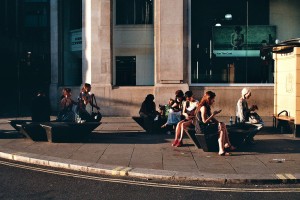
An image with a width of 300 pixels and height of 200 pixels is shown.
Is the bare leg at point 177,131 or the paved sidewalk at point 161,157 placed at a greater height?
the bare leg at point 177,131

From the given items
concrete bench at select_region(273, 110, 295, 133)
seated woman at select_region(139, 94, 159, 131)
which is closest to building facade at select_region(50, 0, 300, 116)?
seated woman at select_region(139, 94, 159, 131)

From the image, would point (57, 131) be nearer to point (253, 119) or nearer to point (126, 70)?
point (253, 119)

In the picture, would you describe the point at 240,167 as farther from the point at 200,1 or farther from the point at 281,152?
the point at 200,1

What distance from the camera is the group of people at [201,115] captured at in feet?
35.6

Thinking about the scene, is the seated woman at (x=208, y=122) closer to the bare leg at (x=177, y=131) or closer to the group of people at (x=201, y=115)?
the group of people at (x=201, y=115)

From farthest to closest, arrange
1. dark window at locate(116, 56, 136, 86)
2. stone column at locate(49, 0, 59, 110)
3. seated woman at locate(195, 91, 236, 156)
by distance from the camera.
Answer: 1. stone column at locate(49, 0, 59, 110)
2. dark window at locate(116, 56, 136, 86)
3. seated woman at locate(195, 91, 236, 156)

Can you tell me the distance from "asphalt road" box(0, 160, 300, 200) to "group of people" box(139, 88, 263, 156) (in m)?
2.77

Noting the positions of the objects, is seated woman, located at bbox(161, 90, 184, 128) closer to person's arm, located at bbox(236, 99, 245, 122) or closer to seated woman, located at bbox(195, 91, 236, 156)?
person's arm, located at bbox(236, 99, 245, 122)

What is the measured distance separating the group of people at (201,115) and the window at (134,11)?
669 centimetres

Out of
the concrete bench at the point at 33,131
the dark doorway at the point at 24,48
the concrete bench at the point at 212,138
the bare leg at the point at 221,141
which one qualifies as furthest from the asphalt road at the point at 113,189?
the dark doorway at the point at 24,48

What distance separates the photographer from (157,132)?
48.1ft

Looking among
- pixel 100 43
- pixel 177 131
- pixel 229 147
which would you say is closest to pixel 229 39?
pixel 100 43

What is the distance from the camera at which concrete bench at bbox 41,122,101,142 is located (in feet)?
40.6

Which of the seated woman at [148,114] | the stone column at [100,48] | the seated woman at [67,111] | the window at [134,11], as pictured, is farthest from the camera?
the window at [134,11]
